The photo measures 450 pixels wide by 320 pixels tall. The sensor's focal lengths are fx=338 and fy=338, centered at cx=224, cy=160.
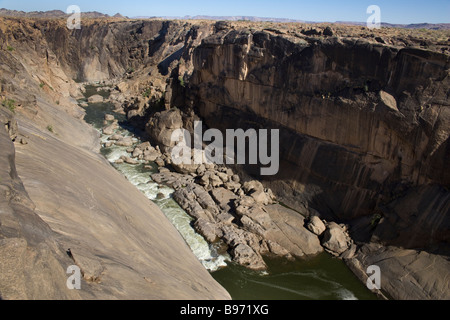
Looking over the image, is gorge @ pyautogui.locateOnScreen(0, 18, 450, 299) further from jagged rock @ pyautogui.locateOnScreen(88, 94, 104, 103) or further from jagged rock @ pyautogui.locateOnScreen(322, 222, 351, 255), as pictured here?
jagged rock @ pyautogui.locateOnScreen(88, 94, 104, 103)

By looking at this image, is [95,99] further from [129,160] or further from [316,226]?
[316,226]

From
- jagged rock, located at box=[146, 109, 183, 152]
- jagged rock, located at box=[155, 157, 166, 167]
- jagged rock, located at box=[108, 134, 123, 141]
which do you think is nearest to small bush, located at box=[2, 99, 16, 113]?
jagged rock, located at box=[155, 157, 166, 167]

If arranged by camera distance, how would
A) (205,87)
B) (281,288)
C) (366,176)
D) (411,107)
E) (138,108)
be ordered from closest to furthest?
(281,288) → (411,107) → (366,176) → (205,87) → (138,108)

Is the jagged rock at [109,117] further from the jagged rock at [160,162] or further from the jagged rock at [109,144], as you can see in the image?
the jagged rock at [160,162]

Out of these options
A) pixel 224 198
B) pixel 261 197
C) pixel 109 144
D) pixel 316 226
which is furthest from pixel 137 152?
pixel 316 226
